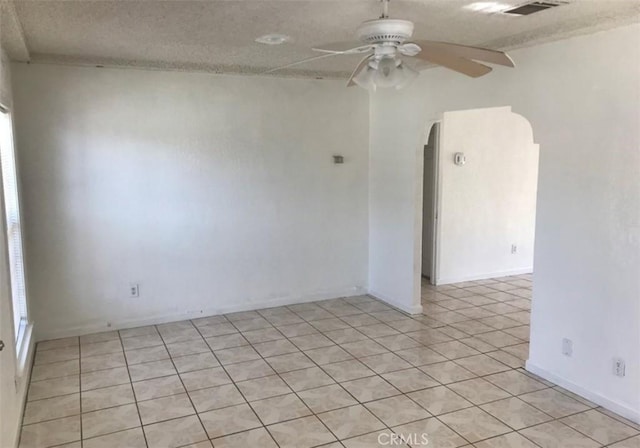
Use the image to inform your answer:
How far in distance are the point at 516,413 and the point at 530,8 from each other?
2373mm

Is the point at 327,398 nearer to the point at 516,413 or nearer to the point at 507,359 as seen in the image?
the point at 516,413

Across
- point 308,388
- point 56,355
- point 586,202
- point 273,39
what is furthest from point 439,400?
point 56,355

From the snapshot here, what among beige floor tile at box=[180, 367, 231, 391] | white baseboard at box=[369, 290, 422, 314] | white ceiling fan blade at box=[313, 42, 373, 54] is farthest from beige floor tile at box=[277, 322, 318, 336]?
white ceiling fan blade at box=[313, 42, 373, 54]

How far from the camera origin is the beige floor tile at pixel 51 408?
309 centimetres

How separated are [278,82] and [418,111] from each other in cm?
140

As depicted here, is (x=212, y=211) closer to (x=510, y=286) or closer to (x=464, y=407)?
(x=464, y=407)

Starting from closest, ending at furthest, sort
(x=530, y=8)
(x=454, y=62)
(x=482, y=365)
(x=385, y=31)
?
(x=385, y=31), (x=454, y=62), (x=530, y=8), (x=482, y=365)

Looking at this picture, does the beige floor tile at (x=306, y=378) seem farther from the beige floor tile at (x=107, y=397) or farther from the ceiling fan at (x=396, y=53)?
the ceiling fan at (x=396, y=53)

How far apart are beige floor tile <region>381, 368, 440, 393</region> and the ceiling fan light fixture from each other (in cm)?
247

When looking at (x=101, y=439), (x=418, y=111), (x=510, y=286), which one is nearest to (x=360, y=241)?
(x=418, y=111)

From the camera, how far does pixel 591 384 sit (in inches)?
128

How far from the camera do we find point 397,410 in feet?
10.3

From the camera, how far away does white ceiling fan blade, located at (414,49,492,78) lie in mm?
2432

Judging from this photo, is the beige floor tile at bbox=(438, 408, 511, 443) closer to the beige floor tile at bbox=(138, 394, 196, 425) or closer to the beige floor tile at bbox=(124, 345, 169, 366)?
the beige floor tile at bbox=(138, 394, 196, 425)
